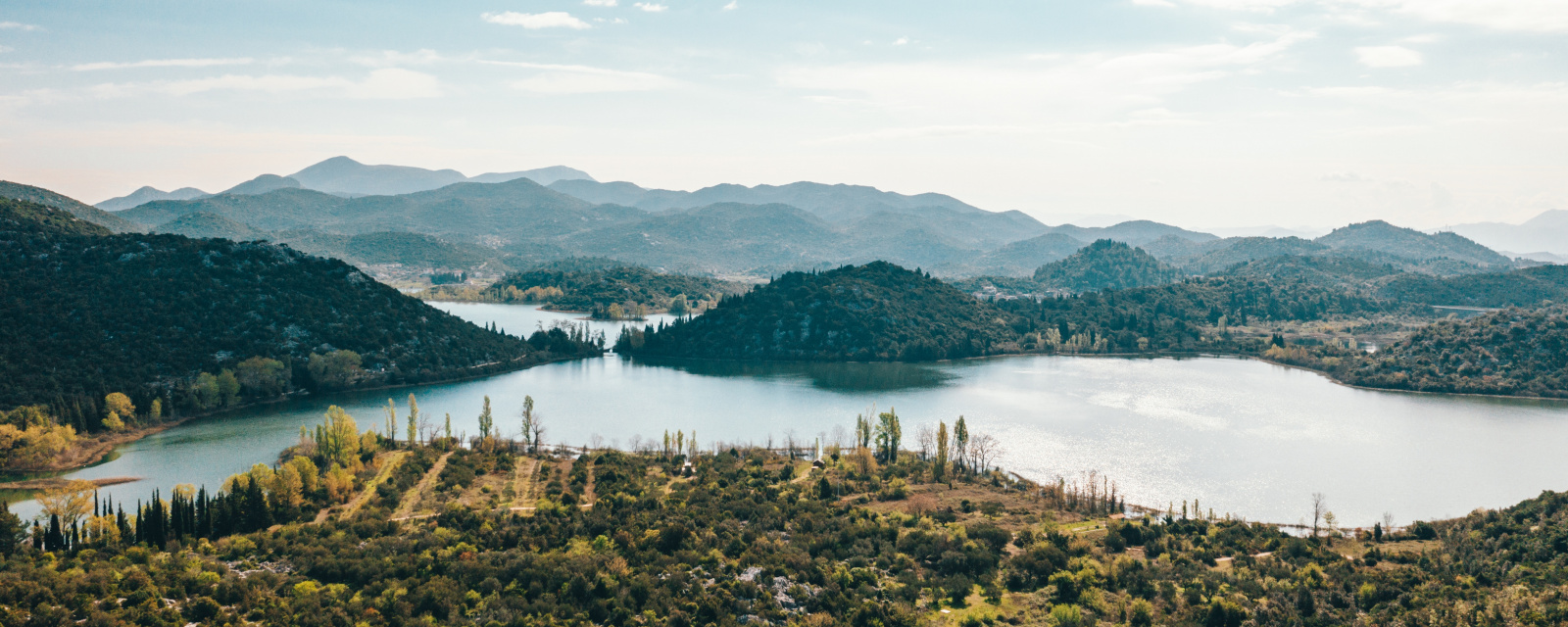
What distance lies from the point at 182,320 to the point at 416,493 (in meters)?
68.9

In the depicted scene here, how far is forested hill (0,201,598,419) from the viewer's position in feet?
326

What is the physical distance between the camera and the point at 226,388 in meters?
104

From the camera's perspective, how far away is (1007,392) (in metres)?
128

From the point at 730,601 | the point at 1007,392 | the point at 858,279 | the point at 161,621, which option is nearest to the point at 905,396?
the point at 1007,392

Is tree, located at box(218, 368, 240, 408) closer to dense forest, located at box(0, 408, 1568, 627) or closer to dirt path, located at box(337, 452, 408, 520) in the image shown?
dirt path, located at box(337, 452, 408, 520)

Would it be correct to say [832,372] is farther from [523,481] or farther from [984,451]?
[523,481]

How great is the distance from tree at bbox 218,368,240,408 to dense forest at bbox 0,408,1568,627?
37.7 metres

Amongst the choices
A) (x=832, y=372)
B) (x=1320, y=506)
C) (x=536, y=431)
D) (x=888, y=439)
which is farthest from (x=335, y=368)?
(x=1320, y=506)

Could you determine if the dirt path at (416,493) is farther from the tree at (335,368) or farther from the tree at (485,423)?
the tree at (335,368)

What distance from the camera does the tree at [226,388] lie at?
104 metres

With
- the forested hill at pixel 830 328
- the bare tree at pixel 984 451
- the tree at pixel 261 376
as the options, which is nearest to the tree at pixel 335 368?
the tree at pixel 261 376

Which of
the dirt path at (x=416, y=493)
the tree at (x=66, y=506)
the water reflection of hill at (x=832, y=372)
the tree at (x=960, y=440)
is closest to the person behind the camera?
the tree at (x=66, y=506)

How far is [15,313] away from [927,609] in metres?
116

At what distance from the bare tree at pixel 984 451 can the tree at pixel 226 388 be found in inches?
3455
